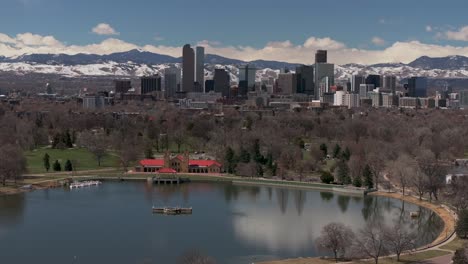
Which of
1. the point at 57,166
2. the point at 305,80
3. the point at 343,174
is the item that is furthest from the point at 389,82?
the point at 57,166

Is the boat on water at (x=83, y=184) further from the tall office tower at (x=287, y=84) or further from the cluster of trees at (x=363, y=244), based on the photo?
the tall office tower at (x=287, y=84)

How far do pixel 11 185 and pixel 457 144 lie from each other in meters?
35.6

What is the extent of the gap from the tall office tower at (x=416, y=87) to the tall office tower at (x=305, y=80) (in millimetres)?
23434

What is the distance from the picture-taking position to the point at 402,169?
4066cm

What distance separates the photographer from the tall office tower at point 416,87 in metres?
174

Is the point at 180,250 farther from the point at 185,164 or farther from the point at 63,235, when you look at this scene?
the point at 185,164

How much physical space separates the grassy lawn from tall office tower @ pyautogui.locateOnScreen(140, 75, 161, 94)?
142 metres

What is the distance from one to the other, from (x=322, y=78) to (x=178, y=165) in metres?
134

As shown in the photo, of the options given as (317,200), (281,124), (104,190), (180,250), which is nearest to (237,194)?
(317,200)

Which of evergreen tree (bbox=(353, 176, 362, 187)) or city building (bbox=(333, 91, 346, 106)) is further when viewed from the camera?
city building (bbox=(333, 91, 346, 106))

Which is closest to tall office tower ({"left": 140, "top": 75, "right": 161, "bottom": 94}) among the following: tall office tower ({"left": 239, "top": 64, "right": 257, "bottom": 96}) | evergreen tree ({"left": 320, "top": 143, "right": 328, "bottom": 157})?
tall office tower ({"left": 239, "top": 64, "right": 257, "bottom": 96})

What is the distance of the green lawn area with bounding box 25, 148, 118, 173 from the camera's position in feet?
162

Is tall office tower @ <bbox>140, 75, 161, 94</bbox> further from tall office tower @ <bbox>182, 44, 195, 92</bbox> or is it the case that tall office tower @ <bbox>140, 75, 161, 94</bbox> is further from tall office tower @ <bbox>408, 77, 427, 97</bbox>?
tall office tower @ <bbox>408, 77, 427, 97</bbox>

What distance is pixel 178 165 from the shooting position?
48562 millimetres
